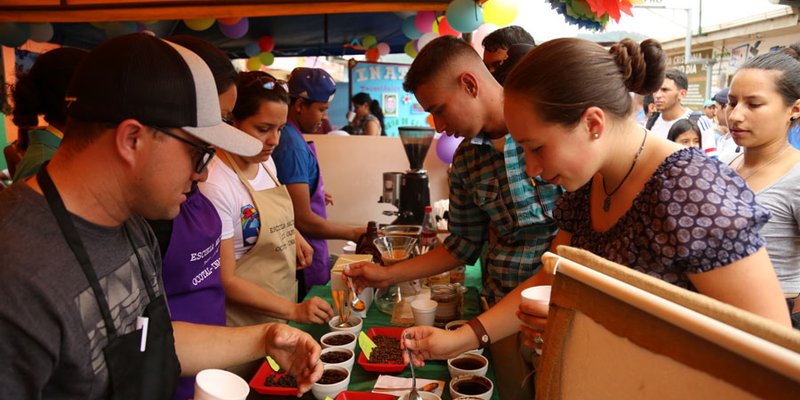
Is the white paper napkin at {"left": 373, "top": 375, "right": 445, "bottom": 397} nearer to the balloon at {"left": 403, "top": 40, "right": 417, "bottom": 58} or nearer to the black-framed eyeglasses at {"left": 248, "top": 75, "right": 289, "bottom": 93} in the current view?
the black-framed eyeglasses at {"left": 248, "top": 75, "right": 289, "bottom": 93}

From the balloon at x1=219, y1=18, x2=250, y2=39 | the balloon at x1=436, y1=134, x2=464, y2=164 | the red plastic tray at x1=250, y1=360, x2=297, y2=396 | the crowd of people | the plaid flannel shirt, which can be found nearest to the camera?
the crowd of people

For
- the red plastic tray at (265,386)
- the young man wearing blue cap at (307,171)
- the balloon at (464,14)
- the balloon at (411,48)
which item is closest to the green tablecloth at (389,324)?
the red plastic tray at (265,386)

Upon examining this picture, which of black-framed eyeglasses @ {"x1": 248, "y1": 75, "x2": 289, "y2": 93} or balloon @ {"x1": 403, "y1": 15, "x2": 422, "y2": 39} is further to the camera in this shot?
balloon @ {"x1": 403, "y1": 15, "x2": 422, "y2": 39}

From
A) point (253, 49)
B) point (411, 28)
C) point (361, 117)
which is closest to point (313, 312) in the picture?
point (411, 28)

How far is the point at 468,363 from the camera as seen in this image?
1.81 meters

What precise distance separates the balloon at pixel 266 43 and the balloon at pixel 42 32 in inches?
89.4

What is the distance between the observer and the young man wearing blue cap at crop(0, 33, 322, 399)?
95cm

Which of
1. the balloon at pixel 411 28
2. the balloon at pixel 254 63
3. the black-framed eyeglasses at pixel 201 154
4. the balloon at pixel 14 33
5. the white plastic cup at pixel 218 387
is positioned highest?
the balloon at pixel 411 28

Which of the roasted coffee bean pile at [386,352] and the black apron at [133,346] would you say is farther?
the roasted coffee bean pile at [386,352]

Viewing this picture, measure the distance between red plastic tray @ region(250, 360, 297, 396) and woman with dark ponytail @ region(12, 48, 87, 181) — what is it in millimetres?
1125

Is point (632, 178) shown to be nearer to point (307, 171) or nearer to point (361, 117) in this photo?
point (307, 171)

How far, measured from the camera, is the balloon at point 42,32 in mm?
5128

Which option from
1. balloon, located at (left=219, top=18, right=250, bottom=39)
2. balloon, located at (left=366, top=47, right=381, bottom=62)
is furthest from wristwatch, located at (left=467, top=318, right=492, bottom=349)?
balloon, located at (left=366, top=47, right=381, bottom=62)

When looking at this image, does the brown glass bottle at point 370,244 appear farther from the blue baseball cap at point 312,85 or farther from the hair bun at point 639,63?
the hair bun at point 639,63
